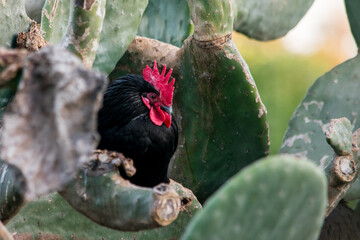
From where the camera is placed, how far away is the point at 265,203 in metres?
0.80

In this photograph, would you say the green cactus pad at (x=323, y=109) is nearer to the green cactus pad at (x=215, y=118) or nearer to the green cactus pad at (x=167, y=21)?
the green cactus pad at (x=215, y=118)

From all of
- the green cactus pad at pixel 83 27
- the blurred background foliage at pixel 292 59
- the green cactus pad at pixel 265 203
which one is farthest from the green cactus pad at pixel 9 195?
the blurred background foliage at pixel 292 59

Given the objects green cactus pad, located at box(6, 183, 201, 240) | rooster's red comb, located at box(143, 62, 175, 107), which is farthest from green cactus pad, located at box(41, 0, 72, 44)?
green cactus pad, located at box(6, 183, 201, 240)

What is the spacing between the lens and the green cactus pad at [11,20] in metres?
1.38

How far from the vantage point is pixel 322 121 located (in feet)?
6.34

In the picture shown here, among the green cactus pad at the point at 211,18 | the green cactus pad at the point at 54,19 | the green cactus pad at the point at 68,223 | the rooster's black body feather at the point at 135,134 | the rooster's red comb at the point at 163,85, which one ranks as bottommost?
the green cactus pad at the point at 68,223

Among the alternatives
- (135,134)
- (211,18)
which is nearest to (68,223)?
(135,134)

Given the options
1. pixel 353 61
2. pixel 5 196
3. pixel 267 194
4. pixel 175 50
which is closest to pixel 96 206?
pixel 5 196

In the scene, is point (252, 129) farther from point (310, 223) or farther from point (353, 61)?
point (310, 223)

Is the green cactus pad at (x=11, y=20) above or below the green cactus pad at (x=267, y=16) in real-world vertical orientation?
above

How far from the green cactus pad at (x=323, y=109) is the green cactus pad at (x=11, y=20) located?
0.87 meters

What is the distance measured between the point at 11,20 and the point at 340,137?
724 millimetres

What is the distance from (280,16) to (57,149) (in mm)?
1659

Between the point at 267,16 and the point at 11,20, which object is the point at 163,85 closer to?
the point at 11,20
